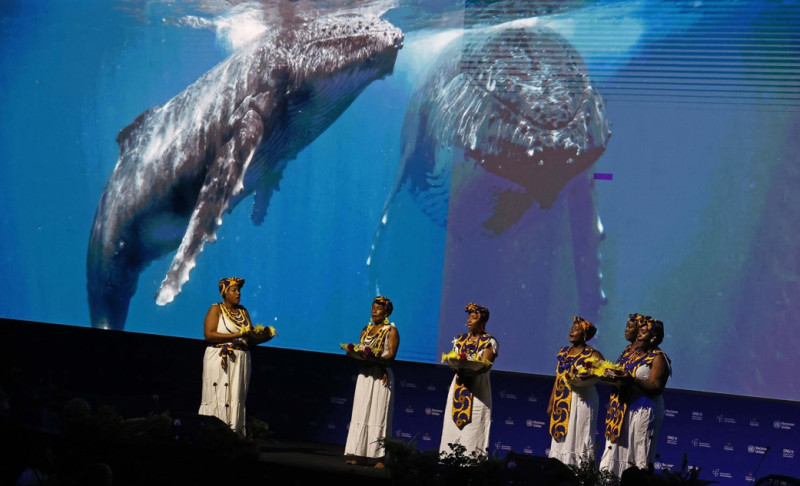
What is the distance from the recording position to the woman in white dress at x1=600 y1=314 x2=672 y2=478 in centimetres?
743

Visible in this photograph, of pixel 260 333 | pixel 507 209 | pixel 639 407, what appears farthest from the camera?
pixel 507 209

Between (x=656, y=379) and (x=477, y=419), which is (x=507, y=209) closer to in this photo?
(x=477, y=419)

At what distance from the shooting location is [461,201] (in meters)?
9.40

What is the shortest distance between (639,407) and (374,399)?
208cm

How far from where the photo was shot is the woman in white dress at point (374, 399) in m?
8.38

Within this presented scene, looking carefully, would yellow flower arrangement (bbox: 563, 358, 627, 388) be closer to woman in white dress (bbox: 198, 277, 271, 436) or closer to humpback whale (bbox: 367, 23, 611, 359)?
humpback whale (bbox: 367, 23, 611, 359)

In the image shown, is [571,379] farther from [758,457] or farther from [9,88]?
[9,88]

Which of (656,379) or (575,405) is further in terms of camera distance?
(575,405)

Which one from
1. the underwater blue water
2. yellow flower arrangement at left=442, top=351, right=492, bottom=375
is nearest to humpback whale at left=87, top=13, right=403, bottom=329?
the underwater blue water

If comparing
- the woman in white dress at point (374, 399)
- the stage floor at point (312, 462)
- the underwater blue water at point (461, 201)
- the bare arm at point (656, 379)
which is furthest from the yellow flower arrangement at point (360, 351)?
the bare arm at point (656, 379)

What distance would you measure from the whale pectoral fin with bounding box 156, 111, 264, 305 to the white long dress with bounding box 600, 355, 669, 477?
4.51 meters

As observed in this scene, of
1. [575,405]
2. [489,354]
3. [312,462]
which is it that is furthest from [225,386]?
[575,405]

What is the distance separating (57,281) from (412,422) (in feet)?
12.9

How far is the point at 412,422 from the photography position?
984cm
